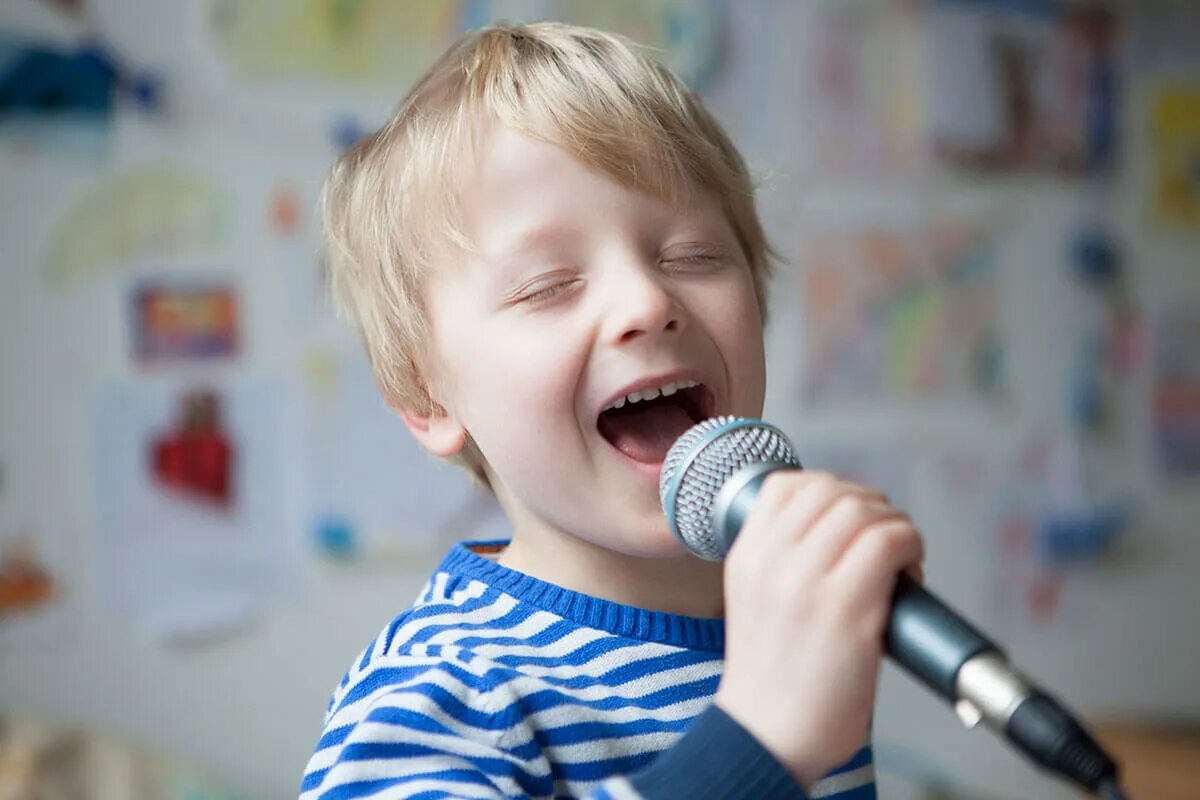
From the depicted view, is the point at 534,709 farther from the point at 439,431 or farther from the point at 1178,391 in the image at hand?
the point at 1178,391

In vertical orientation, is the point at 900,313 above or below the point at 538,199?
below

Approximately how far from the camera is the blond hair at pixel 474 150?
0.84 m

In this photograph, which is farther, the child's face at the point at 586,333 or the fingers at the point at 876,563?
the child's face at the point at 586,333

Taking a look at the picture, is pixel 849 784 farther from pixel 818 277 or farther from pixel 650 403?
pixel 818 277

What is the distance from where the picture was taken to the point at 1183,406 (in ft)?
8.42

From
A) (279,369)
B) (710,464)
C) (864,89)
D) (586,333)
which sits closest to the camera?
(710,464)

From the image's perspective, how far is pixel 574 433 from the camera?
792 mm

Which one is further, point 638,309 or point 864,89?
point 864,89

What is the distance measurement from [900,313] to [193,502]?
137 cm

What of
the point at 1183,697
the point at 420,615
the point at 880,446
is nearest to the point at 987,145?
the point at 880,446

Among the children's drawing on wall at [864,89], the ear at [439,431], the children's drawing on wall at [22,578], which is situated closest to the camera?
the ear at [439,431]

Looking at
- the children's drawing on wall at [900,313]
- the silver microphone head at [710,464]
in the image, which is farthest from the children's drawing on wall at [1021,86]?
the silver microphone head at [710,464]

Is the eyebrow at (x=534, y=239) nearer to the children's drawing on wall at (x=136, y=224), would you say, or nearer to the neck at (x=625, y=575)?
the neck at (x=625, y=575)

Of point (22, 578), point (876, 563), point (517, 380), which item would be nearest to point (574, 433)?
point (517, 380)
